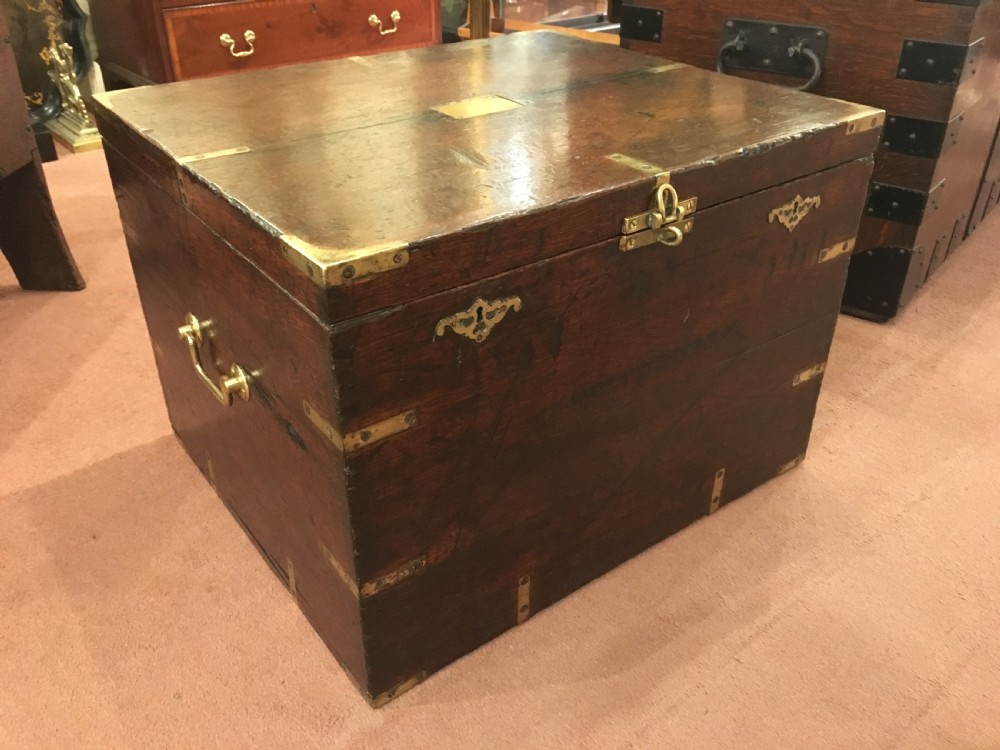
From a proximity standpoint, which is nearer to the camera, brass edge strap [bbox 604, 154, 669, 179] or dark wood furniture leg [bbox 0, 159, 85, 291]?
brass edge strap [bbox 604, 154, 669, 179]

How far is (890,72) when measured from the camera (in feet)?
5.30

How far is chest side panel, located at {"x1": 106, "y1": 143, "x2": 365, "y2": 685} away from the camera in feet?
2.90

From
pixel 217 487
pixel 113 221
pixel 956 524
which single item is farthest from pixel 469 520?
pixel 113 221

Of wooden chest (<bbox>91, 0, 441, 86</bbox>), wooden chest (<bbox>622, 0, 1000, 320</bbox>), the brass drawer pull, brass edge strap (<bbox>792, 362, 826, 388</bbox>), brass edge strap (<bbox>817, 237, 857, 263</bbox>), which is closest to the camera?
the brass drawer pull

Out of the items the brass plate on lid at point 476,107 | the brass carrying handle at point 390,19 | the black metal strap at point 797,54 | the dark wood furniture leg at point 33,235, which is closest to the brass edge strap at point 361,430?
the brass plate on lid at point 476,107

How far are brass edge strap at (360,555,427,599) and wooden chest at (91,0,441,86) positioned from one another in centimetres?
177

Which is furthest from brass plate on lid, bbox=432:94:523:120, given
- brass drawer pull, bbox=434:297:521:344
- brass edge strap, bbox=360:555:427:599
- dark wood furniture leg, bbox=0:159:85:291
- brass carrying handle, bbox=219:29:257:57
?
brass carrying handle, bbox=219:29:257:57

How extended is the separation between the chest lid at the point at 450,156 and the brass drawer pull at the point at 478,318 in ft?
0.11

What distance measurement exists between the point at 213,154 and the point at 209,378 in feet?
0.96

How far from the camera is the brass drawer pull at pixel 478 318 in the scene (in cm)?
86

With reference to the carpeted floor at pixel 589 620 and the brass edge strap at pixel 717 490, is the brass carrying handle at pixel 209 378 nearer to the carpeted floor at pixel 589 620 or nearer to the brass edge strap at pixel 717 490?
the carpeted floor at pixel 589 620

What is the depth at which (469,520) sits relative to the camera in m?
1.00

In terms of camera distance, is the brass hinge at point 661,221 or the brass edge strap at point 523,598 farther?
the brass edge strap at point 523,598

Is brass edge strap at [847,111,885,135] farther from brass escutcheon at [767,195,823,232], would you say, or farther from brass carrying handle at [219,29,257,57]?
brass carrying handle at [219,29,257,57]
